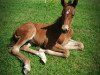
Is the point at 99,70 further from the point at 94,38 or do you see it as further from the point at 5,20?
the point at 5,20

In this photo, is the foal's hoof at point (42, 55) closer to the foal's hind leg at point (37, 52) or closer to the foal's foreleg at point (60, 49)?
the foal's hind leg at point (37, 52)

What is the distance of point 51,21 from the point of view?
9.50 m

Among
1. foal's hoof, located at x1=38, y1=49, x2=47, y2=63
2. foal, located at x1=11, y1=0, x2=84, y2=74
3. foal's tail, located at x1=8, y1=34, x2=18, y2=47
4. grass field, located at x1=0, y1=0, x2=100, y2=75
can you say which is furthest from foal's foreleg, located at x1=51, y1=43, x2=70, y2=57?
foal's tail, located at x1=8, y1=34, x2=18, y2=47

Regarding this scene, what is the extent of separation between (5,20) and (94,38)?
2.91 meters

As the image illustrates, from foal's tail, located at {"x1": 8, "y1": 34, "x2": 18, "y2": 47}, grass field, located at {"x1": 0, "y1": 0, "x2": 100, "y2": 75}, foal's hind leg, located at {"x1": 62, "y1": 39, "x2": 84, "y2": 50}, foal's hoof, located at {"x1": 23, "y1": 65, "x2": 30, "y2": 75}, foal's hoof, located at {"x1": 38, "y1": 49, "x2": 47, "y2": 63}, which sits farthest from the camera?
foal's tail, located at {"x1": 8, "y1": 34, "x2": 18, "y2": 47}

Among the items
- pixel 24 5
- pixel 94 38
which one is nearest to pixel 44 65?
pixel 94 38

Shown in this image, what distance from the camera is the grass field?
704cm

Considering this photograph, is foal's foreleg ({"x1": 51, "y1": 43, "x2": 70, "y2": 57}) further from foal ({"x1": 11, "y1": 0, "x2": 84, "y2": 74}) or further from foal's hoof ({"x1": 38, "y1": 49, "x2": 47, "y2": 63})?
foal's hoof ({"x1": 38, "y1": 49, "x2": 47, "y2": 63})

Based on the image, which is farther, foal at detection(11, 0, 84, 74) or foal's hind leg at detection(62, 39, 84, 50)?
foal's hind leg at detection(62, 39, 84, 50)

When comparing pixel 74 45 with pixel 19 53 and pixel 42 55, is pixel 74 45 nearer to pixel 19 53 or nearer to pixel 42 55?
pixel 42 55

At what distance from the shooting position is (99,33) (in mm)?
8820

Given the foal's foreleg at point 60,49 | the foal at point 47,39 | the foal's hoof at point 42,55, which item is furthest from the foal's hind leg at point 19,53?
the foal's foreleg at point 60,49

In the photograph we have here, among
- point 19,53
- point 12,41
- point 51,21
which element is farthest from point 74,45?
point 51,21

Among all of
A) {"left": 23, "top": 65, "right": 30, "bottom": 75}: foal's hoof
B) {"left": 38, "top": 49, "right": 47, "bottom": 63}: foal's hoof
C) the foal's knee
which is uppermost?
the foal's knee
